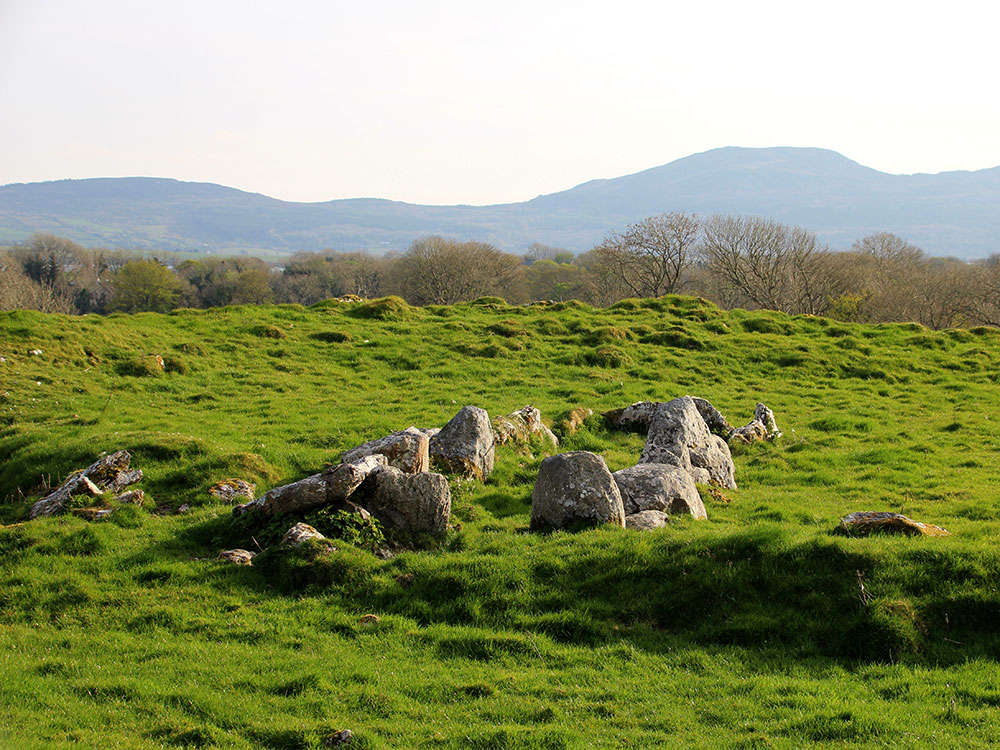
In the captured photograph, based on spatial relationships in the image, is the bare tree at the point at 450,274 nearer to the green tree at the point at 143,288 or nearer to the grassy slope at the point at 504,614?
the green tree at the point at 143,288

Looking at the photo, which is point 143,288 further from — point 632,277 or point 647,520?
point 647,520

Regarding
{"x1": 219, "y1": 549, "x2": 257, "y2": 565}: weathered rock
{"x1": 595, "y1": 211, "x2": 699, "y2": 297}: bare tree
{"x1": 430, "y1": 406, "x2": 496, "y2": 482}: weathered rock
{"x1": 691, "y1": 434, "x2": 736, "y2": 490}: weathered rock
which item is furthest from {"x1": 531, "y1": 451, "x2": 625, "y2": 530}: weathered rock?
{"x1": 595, "y1": 211, "x2": 699, "y2": 297}: bare tree

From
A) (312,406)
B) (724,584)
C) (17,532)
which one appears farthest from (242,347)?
(724,584)

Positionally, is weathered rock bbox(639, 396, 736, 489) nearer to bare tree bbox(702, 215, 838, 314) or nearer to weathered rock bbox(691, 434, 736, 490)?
weathered rock bbox(691, 434, 736, 490)

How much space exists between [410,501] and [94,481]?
720 centimetres

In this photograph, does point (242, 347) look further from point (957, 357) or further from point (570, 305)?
point (957, 357)

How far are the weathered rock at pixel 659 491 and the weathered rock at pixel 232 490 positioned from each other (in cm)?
769

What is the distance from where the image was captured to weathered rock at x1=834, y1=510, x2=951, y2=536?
36.4 ft

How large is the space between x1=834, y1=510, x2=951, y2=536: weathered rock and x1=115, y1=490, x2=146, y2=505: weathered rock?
515 inches

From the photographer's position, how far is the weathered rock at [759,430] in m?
20.4

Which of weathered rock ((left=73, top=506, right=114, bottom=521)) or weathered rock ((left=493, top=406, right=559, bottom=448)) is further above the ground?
weathered rock ((left=493, top=406, right=559, bottom=448))

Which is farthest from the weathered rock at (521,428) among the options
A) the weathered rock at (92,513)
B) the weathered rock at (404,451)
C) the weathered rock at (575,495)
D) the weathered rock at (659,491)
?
the weathered rock at (92,513)

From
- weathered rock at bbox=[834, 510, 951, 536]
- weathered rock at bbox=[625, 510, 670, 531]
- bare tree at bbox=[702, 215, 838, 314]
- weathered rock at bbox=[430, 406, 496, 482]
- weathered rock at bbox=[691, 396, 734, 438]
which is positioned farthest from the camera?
bare tree at bbox=[702, 215, 838, 314]

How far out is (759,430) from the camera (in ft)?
68.6
